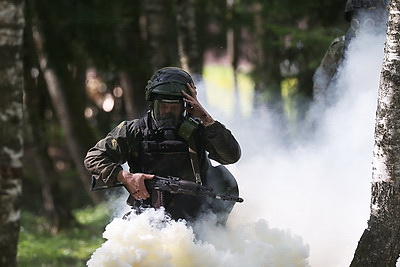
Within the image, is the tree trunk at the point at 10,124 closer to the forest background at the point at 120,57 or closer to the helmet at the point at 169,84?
the helmet at the point at 169,84

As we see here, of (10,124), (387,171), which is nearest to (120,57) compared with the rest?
(10,124)

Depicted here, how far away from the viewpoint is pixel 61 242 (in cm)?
Result: 1361

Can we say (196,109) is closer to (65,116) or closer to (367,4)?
(367,4)

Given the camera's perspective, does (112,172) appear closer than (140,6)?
Yes

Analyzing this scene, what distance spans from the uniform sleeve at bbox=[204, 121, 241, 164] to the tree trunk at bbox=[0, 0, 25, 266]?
2047 millimetres

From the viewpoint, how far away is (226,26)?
1583 centimetres

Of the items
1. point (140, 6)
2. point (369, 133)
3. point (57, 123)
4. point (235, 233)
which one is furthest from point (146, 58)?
point (235, 233)

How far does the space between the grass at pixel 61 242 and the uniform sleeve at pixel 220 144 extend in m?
5.24

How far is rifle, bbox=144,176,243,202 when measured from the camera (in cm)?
626

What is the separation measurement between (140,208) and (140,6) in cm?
974

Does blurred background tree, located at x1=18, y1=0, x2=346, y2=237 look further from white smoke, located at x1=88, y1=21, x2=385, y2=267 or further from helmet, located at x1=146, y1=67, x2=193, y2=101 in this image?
helmet, located at x1=146, y1=67, x2=193, y2=101

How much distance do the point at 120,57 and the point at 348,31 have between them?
5.97 metres

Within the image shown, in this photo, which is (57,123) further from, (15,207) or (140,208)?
(140,208)

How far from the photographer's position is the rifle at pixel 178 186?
20.5ft
